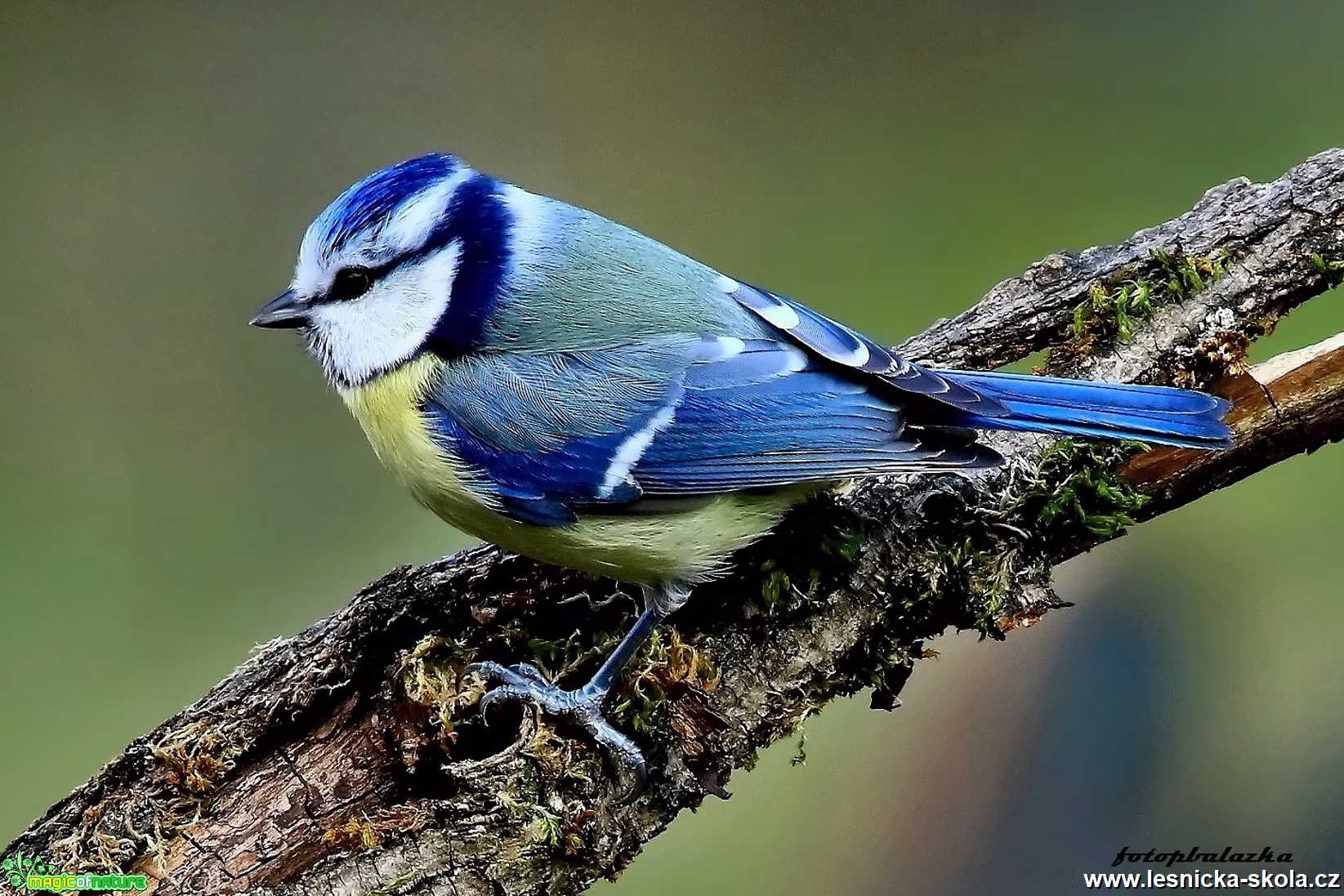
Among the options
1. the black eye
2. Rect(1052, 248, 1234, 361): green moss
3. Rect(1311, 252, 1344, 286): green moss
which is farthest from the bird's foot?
Rect(1311, 252, 1344, 286): green moss

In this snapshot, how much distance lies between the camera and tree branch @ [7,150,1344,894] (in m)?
1.38

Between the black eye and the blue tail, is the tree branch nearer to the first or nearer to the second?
the blue tail

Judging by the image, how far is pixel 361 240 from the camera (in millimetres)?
1499

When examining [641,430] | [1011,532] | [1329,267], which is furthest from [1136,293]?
[641,430]

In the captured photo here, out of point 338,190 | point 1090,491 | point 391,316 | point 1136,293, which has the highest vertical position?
point 338,190

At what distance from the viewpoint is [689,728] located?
1.42 m

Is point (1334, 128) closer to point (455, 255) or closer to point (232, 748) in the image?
point (455, 255)

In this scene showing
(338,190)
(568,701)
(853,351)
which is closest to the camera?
(568,701)

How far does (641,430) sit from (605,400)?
0.06 m

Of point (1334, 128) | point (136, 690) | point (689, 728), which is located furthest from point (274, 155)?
point (1334, 128)

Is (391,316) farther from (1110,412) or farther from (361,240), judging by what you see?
(1110,412)

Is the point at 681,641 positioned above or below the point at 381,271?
below

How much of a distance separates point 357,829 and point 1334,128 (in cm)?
302

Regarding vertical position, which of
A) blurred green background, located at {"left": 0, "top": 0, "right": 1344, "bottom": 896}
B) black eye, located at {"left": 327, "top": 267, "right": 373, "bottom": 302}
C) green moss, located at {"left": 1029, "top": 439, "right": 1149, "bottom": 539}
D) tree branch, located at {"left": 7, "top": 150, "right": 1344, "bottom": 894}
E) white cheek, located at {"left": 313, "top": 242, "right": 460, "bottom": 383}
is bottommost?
green moss, located at {"left": 1029, "top": 439, "right": 1149, "bottom": 539}
